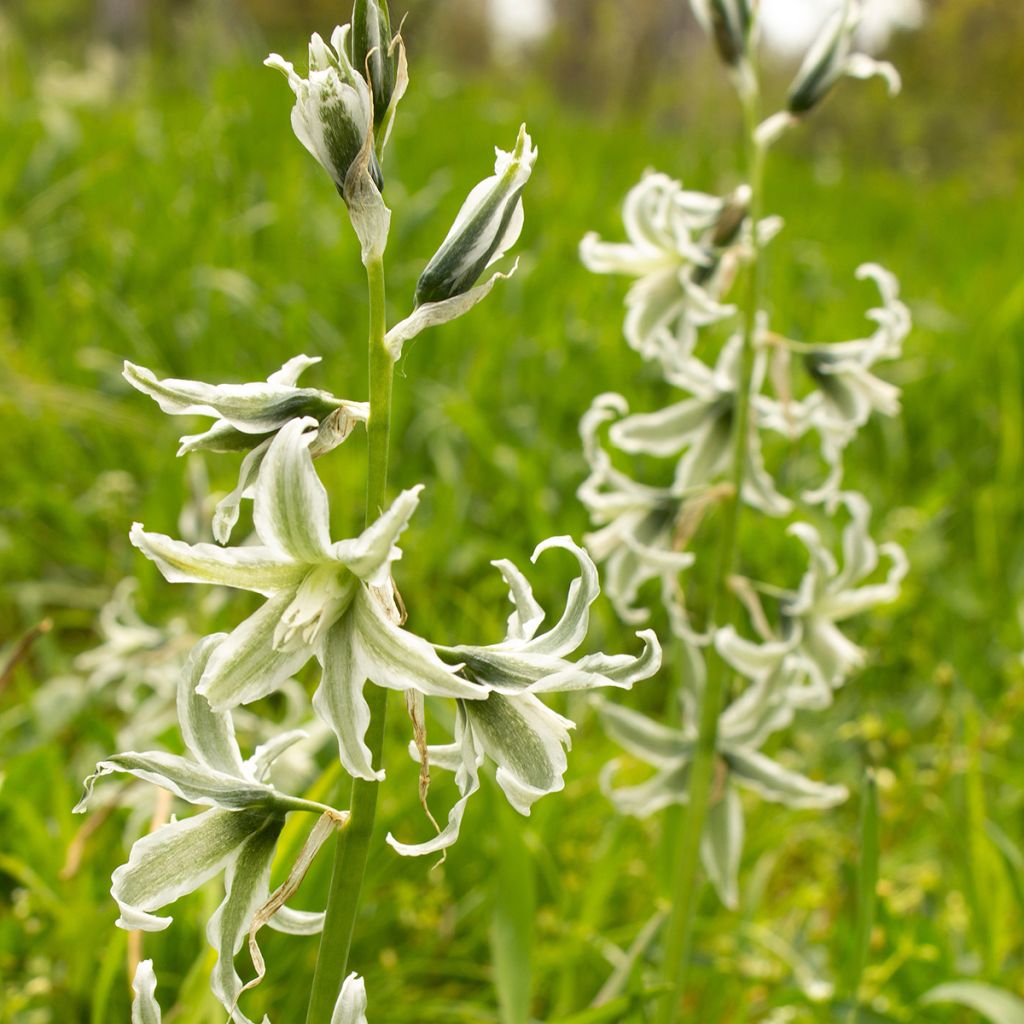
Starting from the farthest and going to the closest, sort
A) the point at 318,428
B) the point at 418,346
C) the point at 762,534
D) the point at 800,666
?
the point at 418,346 < the point at 762,534 < the point at 800,666 < the point at 318,428

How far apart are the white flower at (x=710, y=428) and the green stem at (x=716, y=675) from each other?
5 cm

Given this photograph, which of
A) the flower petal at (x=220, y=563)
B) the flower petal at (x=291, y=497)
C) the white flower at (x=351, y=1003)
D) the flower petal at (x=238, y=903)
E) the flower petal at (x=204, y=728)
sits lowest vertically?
the white flower at (x=351, y=1003)

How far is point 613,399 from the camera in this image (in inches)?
84.3

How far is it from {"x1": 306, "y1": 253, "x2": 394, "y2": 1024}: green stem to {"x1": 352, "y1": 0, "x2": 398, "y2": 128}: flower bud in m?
0.16

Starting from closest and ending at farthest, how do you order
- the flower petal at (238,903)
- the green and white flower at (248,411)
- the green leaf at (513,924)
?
1. the green and white flower at (248,411)
2. the flower petal at (238,903)
3. the green leaf at (513,924)

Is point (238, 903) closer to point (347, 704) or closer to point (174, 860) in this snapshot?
point (174, 860)

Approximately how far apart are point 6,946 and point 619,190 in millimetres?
6305

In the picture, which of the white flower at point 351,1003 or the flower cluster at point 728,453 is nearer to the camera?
the white flower at point 351,1003

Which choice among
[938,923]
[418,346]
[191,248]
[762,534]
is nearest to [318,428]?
[938,923]

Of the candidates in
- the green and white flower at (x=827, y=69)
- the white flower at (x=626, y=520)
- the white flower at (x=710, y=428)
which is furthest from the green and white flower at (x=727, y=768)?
the green and white flower at (x=827, y=69)

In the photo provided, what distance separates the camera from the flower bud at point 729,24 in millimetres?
1962

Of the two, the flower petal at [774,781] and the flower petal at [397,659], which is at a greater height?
the flower petal at [397,659]

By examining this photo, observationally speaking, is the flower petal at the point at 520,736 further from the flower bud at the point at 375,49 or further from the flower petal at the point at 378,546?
the flower bud at the point at 375,49

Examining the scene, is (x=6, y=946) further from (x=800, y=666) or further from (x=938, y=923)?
(x=938, y=923)
